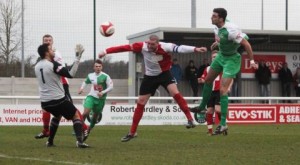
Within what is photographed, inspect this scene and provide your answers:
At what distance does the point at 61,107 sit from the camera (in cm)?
1266

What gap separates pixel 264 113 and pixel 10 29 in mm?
11029

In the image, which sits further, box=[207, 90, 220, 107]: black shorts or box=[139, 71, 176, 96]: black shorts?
box=[207, 90, 220, 107]: black shorts

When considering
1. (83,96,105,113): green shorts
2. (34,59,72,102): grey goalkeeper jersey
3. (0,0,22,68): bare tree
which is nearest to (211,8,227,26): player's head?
(34,59,72,102): grey goalkeeper jersey

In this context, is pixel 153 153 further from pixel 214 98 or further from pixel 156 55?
pixel 214 98

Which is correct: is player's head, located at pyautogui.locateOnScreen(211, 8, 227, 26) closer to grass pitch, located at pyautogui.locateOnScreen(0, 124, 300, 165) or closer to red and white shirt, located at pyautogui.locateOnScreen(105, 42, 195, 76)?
red and white shirt, located at pyautogui.locateOnScreen(105, 42, 195, 76)

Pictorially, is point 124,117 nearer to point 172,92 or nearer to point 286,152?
point 172,92

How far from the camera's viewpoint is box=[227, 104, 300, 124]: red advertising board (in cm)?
2758

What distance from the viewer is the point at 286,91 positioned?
3328cm

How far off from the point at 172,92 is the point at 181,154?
346cm

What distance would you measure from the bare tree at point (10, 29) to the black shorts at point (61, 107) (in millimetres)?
15988

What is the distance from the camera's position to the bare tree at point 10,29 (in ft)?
94.3

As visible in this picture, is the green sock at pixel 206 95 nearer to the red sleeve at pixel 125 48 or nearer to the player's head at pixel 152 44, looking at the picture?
the player's head at pixel 152 44

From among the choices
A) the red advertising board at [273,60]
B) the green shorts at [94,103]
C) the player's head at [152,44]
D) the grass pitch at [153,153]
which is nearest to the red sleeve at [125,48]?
the player's head at [152,44]

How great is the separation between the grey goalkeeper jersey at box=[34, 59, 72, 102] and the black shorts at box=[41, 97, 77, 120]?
0.24ft
